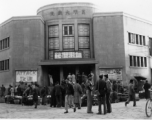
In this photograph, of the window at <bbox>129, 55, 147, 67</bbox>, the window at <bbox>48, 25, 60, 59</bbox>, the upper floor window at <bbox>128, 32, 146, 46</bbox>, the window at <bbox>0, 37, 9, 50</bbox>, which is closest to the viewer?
the window at <bbox>129, 55, 147, 67</bbox>

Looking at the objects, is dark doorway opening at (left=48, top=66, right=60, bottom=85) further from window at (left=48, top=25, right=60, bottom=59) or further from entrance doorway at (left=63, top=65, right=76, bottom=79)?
window at (left=48, top=25, right=60, bottom=59)

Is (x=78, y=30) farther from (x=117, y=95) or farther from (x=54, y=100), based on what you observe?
(x=54, y=100)

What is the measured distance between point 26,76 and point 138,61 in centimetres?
1310

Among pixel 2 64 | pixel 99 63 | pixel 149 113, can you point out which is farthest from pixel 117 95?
pixel 2 64

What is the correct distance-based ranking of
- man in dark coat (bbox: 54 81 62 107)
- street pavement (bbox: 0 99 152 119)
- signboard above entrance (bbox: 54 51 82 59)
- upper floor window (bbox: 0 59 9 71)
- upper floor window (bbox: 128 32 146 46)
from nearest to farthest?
street pavement (bbox: 0 99 152 119), man in dark coat (bbox: 54 81 62 107), signboard above entrance (bbox: 54 51 82 59), upper floor window (bbox: 128 32 146 46), upper floor window (bbox: 0 59 9 71)

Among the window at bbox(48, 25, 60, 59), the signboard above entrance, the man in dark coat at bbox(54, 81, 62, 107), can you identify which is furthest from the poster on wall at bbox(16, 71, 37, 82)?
the man in dark coat at bbox(54, 81, 62, 107)

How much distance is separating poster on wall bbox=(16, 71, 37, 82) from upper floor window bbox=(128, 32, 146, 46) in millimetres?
11620

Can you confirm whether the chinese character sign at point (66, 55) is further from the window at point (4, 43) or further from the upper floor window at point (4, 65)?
the window at point (4, 43)

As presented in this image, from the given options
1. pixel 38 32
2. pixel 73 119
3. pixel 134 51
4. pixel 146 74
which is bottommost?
pixel 73 119

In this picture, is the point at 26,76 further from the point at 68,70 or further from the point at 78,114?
the point at 78,114

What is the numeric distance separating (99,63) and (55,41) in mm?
6097

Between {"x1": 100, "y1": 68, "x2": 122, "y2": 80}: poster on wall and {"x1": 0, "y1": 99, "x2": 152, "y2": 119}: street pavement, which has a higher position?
{"x1": 100, "y1": 68, "x2": 122, "y2": 80}: poster on wall

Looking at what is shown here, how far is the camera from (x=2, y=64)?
31.0m

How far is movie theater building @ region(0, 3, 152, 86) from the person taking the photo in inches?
1098
